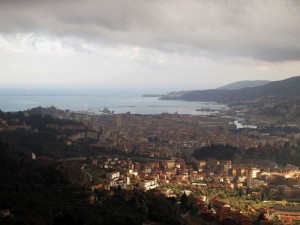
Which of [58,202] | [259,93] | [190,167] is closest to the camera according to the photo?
[58,202]

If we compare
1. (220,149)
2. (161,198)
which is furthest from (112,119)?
(161,198)

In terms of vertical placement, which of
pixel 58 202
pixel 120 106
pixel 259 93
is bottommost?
pixel 58 202

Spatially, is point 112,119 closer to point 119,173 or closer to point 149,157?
point 149,157

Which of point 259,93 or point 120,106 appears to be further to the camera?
point 120,106

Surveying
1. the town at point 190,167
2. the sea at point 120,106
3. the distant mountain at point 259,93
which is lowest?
the town at point 190,167

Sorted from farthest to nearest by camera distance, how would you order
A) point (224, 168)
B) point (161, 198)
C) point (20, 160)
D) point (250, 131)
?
point (250, 131), point (224, 168), point (20, 160), point (161, 198)

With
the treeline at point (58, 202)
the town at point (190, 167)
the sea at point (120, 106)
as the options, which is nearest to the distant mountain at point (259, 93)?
the sea at point (120, 106)

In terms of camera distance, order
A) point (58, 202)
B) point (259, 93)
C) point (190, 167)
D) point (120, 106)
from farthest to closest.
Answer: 1. point (120, 106)
2. point (259, 93)
3. point (190, 167)
4. point (58, 202)

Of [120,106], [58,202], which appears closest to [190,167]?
[58,202]

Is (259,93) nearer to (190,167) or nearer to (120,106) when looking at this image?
(120,106)

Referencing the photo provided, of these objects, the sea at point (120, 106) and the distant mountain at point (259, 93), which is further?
the distant mountain at point (259, 93)

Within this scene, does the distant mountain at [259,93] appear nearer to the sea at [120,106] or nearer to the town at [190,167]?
the sea at [120,106]
